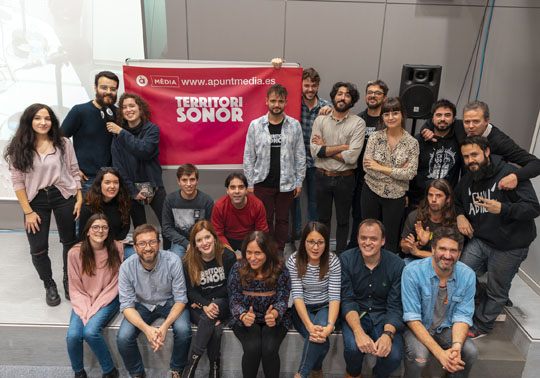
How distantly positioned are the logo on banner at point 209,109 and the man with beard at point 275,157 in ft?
1.36

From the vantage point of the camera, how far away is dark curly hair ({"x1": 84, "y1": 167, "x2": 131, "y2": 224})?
3074mm

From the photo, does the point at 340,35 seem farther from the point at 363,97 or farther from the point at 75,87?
the point at 75,87

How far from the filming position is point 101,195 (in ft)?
10.2

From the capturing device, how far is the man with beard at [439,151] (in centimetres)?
313

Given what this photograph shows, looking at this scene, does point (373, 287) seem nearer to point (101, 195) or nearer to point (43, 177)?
point (101, 195)

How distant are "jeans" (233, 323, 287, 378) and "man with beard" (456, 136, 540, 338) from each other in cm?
142

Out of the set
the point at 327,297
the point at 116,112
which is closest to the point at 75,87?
the point at 116,112

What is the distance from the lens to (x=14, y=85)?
4.12 metres

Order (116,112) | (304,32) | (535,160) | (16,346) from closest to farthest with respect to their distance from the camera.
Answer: (535,160) → (16,346) → (116,112) → (304,32)

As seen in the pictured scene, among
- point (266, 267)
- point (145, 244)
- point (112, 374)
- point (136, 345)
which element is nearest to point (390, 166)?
point (266, 267)

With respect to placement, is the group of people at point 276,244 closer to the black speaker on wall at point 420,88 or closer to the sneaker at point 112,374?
the sneaker at point 112,374

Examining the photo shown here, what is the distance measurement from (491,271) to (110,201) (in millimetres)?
2895

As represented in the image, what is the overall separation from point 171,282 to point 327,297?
1096 mm

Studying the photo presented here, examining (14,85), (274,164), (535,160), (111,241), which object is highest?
(14,85)
